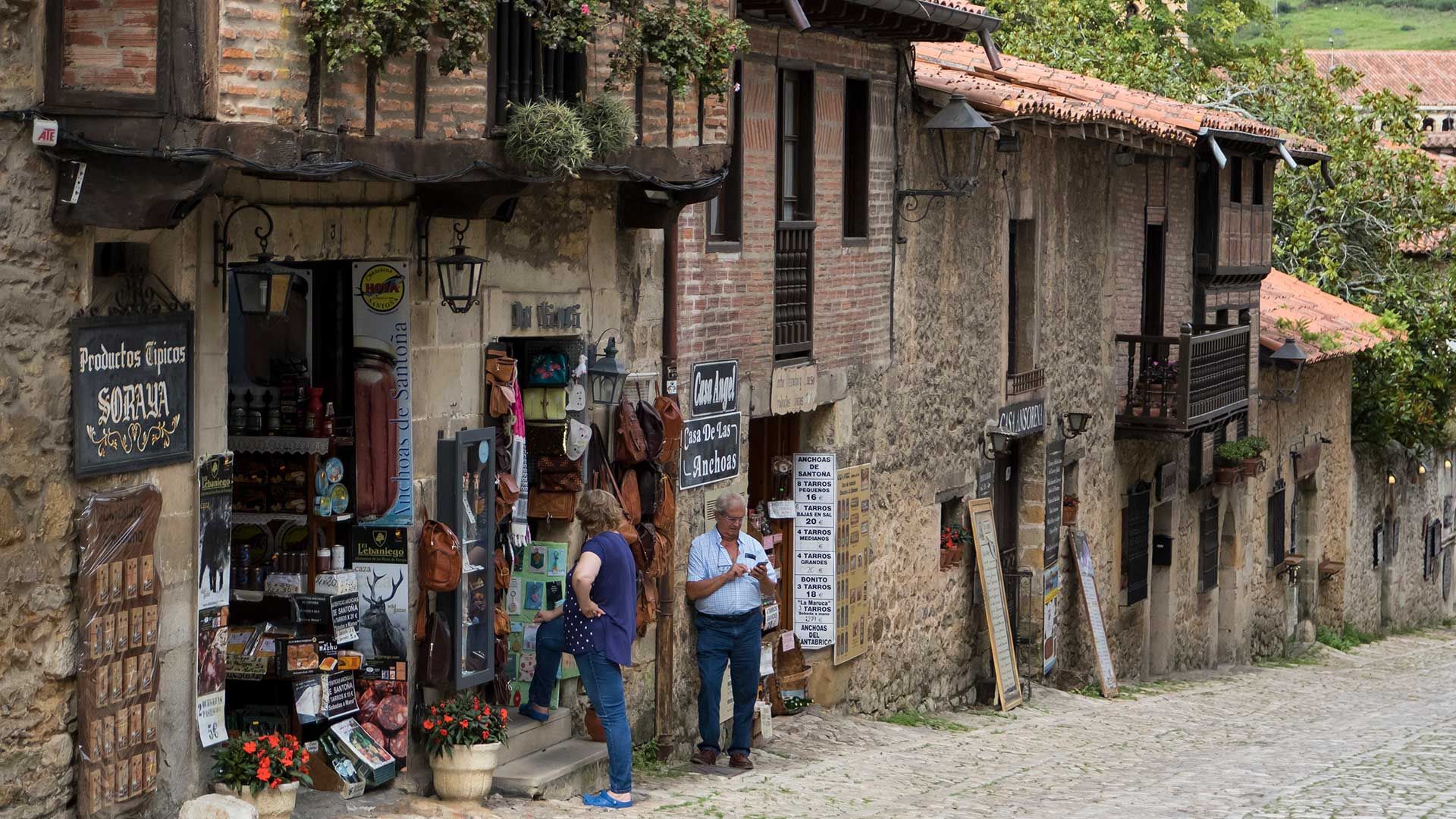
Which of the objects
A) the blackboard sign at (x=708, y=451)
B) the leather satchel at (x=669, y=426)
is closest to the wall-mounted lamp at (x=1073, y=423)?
the blackboard sign at (x=708, y=451)

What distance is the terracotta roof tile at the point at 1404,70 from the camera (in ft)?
186

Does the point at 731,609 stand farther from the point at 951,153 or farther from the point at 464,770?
the point at 951,153

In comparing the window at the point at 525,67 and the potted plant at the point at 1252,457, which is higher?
the window at the point at 525,67

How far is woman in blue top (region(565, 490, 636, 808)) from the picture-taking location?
957 centimetres

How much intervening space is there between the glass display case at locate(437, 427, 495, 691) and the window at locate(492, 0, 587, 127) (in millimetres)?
1687

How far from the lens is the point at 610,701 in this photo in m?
9.65

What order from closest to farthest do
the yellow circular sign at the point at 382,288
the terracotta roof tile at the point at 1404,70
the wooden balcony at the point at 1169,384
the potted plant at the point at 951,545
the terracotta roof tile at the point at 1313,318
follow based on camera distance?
the yellow circular sign at the point at 382,288, the potted plant at the point at 951,545, the wooden balcony at the point at 1169,384, the terracotta roof tile at the point at 1313,318, the terracotta roof tile at the point at 1404,70

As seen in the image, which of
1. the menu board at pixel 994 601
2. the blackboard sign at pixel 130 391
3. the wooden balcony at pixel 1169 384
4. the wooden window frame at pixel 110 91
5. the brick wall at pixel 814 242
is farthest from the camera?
the wooden balcony at pixel 1169 384

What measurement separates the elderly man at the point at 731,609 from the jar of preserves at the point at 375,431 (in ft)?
7.18

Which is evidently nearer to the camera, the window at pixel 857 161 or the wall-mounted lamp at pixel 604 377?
the wall-mounted lamp at pixel 604 377

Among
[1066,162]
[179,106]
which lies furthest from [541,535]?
[1066,162]

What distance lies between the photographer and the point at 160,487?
766 centimetres

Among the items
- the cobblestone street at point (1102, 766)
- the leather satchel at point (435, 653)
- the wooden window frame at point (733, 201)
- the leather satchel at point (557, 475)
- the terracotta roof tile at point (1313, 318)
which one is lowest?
the cobblestone street at point (1102, 766)

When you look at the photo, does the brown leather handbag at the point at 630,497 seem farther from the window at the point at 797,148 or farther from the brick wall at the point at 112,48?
the brick wall at the point at 112,48
